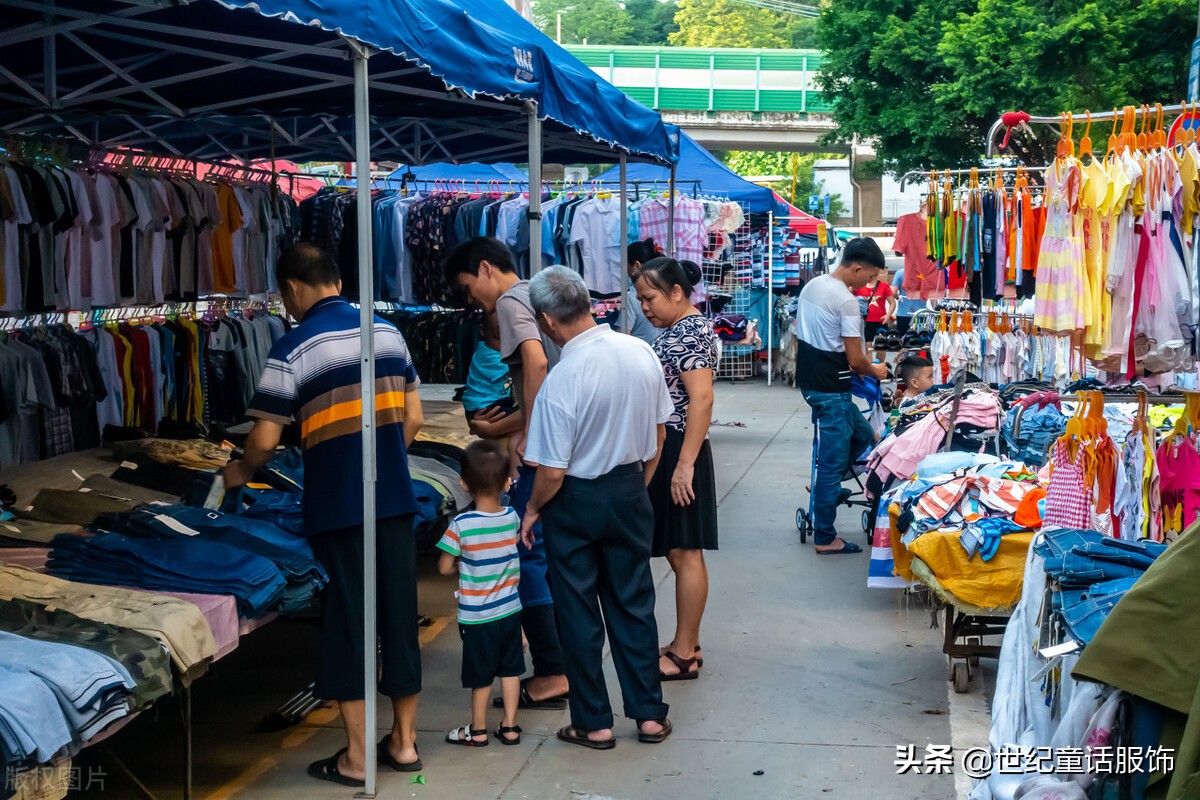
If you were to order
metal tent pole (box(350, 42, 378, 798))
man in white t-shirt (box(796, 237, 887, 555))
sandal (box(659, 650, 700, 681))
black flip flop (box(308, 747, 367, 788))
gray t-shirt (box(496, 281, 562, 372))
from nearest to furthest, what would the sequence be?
metal tent pole (box(350, 42, 378, 798)) → black flip flop (box(308, 747, 367, 788)) → gray t-shirt (box(496, 281, 562, 372)) → sandal (box(659, 650, 700, 681)) → man in white t-shirt (box(796, 237, 887, 555))

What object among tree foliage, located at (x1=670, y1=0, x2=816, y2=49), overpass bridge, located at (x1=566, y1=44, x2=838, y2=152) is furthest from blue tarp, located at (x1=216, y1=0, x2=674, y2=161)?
tree foliage, located at (x1=670, y1=0, x2=816, y2=49)

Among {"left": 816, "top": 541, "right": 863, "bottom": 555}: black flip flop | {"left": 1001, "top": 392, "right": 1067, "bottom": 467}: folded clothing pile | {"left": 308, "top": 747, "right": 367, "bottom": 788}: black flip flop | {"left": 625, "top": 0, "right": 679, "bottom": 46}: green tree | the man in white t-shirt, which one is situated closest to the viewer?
{"left": 308, "top": 747, "right": 367, "bottom": 788}: black flip flop

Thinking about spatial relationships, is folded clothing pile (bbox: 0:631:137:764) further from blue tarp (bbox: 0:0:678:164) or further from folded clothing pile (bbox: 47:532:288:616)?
Result: blue tarp (bbox: 0:0:678:164)

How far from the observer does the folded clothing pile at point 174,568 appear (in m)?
4.76

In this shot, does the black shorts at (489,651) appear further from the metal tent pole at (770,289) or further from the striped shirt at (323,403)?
the metal tent pole at (770,289)

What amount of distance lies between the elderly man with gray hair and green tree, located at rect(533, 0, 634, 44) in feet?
325

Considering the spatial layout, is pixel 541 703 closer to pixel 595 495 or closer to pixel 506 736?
pixel 506 736

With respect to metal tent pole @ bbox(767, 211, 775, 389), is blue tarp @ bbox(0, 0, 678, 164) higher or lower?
higher

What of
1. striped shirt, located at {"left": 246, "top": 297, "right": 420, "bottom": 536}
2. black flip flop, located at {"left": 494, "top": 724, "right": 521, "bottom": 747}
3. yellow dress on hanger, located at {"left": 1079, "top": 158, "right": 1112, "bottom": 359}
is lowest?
black flip flop, located at {"left": 494, "top": 724, "right": 521, "bottom": 747}

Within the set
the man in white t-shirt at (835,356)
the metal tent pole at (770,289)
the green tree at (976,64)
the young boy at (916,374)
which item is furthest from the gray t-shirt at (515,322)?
the metal tent pole at (770,289)

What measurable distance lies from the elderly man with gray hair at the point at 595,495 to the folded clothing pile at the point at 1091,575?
179cm

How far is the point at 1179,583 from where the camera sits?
2.77 metres

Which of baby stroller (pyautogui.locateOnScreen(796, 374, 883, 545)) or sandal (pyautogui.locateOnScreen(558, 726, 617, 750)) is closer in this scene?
sandal (pyautogui.locateOnScreen(558, 726, 617, 750))

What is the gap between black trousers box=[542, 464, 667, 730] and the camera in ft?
17.0
